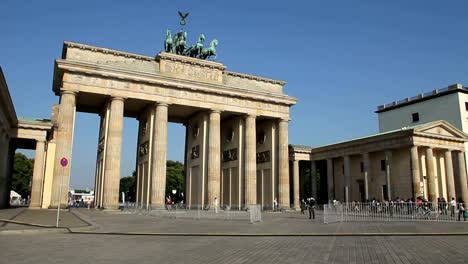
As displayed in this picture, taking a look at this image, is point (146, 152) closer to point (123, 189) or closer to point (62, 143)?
point (62, 143)

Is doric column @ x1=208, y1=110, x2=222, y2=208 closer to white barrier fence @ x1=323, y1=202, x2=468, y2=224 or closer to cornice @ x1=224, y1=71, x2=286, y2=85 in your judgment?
cornice @ x1=224, y1=71, x2=286, y2=85

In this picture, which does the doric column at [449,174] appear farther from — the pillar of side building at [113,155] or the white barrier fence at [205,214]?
the pillar of side building at [113,155]

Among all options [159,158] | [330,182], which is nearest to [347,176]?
[330,182]

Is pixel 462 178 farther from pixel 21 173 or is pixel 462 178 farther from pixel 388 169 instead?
pixel 21 173

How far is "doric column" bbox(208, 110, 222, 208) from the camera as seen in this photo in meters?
44.4

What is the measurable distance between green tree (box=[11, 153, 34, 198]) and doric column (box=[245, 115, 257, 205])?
179 feet

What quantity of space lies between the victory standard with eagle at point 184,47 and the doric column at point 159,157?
28.8ft

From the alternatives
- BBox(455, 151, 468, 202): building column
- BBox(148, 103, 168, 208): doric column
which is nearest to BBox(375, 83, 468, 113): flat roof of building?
BBox(455, 151, 468, 202): building column

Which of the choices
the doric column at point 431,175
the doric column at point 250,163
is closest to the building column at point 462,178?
the doric column at point 431,175

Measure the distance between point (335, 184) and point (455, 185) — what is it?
54.1ft

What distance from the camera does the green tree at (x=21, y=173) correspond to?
7706 centimetres

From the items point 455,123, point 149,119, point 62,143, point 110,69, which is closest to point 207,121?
point 149,119

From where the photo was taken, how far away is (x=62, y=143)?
37.4 meters

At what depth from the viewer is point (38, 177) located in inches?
1447
